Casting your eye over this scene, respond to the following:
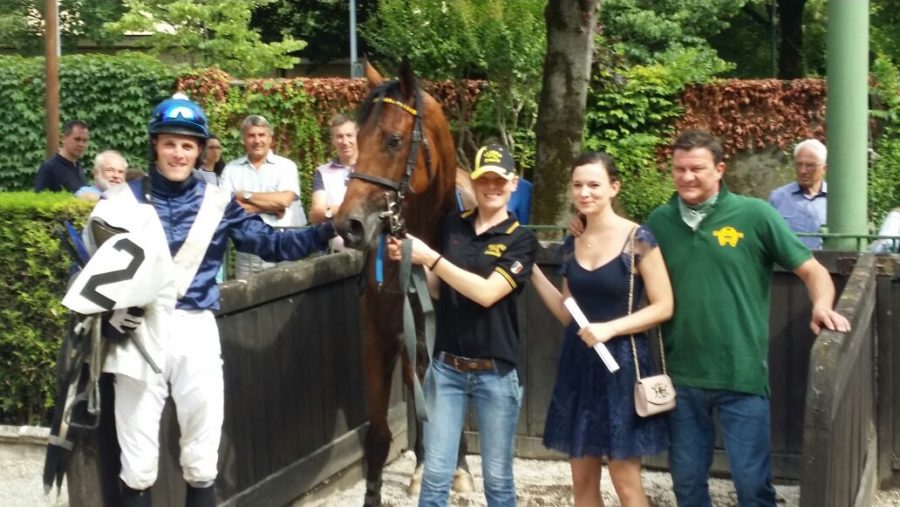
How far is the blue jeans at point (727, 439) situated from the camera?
465cm

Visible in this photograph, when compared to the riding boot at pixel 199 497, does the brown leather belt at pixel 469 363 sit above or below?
above

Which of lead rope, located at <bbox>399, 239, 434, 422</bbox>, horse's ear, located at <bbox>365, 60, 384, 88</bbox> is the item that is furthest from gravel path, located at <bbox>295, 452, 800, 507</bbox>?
horse's ear, located at <bbox>365, 60, 384, 88</bbox>

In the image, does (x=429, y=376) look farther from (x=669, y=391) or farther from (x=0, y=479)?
(x=0, y=479)

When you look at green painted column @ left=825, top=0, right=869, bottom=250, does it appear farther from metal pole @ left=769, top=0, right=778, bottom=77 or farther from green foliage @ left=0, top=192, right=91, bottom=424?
metal pole @ left=769, top=0, right=778, bottom=77

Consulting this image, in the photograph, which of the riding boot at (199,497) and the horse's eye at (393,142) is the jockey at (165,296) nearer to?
the riding boot at (199,497)

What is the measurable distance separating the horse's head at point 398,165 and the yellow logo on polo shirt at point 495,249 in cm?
47

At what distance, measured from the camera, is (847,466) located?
4.27 meters

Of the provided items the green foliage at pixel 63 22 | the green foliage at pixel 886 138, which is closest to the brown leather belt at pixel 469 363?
the green foliage at pixel 886 138

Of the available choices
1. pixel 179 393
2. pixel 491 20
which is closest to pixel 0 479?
pixel 179 393

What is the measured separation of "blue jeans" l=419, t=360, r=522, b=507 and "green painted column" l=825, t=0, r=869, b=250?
2.27 meters

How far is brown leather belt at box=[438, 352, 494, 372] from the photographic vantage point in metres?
4.68

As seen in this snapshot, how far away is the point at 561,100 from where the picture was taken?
10.2 m

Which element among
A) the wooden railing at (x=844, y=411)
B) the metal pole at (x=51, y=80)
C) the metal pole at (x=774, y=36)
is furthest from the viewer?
the metal pole at (x=774, y=36)

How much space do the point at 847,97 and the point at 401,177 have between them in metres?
2.36
